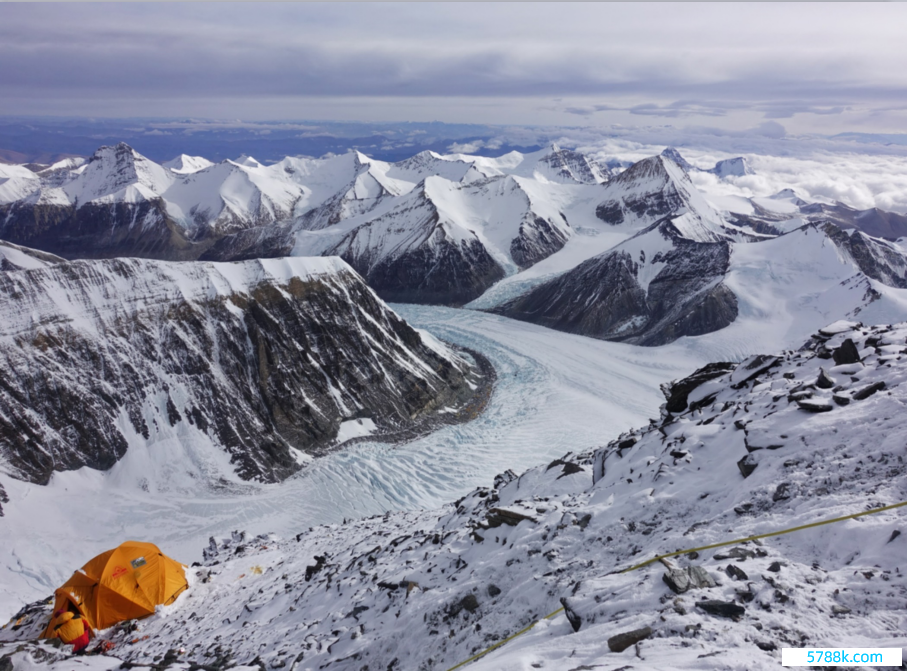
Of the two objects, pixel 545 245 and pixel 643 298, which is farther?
pixel 545 245

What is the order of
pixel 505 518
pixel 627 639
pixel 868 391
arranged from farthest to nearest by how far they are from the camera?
pixel 505 518
pixel 868 391
pixel 627 639

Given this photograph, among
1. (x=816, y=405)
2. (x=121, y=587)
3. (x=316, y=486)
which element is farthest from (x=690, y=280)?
(x=121, y=587)

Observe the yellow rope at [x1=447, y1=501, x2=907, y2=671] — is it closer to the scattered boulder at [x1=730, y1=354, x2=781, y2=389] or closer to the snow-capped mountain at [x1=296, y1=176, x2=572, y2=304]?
the scattered boulder at [x1=730, y1=354, x2=781, y2=389]

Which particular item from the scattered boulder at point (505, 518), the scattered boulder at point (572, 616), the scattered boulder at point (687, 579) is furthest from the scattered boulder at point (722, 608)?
the scattered boulder at point (505, 518)

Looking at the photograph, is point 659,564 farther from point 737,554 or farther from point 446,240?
point 446,240

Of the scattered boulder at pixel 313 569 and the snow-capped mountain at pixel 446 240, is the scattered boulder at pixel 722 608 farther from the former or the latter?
the snow-capped mountain at pixel 446 240

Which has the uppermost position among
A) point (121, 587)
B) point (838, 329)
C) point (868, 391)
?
point (838, 329)
